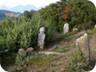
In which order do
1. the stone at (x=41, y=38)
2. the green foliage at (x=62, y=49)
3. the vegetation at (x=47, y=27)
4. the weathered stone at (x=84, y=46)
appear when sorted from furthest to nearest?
the stone at (x=41, y=38) < the green foliage at (x=62, y=49) < the vegetation at (x=47, y=27) < the weathered stone at (x=84, y=46)

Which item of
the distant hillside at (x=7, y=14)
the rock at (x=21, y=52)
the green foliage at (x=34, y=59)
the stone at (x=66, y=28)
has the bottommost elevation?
the green foliage at (x=34, y=59)

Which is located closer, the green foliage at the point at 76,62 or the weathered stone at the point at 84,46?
the green foliage at the point at 76,62

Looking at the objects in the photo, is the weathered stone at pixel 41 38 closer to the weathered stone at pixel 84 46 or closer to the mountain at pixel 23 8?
the mountain at pixel 23 8

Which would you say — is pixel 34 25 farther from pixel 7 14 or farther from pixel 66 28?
pixel 66 28

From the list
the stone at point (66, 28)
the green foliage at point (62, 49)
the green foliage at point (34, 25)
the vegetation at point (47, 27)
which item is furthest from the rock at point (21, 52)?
the stone at point (66, 28)

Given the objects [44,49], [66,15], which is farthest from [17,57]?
[66,15]

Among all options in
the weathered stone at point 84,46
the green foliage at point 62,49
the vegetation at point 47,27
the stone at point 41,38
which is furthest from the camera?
the stone at point 41,38

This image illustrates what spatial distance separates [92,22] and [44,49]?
3.41m

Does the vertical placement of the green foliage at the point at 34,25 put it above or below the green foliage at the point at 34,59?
above

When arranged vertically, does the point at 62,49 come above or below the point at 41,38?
below

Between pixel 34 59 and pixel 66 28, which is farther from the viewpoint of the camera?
pixel 66 28

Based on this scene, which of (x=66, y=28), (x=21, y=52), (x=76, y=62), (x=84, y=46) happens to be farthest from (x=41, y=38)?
(x=66, y=28)

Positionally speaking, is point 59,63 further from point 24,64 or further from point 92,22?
point 92,22

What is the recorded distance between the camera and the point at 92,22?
15688 mm
